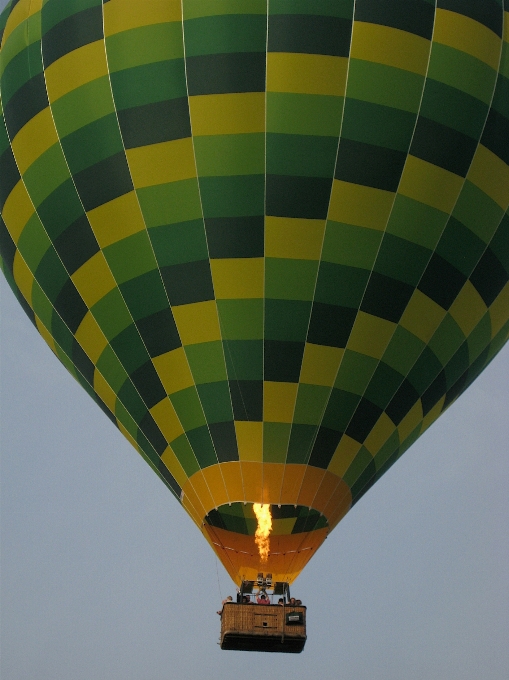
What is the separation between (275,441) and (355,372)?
0.87 meters

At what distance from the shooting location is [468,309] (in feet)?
39.6

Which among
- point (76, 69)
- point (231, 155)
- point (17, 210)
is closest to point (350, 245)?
point (231, 155)

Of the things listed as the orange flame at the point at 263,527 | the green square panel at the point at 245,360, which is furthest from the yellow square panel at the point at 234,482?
the green square panel at the point at 245,360

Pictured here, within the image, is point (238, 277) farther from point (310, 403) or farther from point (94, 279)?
point (94, 279)

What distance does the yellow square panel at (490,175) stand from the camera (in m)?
11.8

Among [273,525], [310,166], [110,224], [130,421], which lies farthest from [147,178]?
[273,525]

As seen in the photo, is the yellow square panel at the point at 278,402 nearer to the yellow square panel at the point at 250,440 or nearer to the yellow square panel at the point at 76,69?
the yellow square panel at the point at 250,440

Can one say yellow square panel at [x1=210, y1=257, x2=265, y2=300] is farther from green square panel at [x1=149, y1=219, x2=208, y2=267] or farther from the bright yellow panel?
the bright yellow panel

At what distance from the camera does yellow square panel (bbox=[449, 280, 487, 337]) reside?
1193 cm

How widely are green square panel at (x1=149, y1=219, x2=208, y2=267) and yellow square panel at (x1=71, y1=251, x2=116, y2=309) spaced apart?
0.51 metres

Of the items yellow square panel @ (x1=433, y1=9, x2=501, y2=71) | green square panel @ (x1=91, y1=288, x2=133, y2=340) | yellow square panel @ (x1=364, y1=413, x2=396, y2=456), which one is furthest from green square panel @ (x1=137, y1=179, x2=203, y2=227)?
yellow square panel @ (x1=433, y1=9, x2=501, y2=71)

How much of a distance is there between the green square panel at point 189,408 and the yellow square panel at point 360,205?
5.99 feet

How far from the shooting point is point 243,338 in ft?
37.2

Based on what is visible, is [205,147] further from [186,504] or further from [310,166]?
[186,504]
